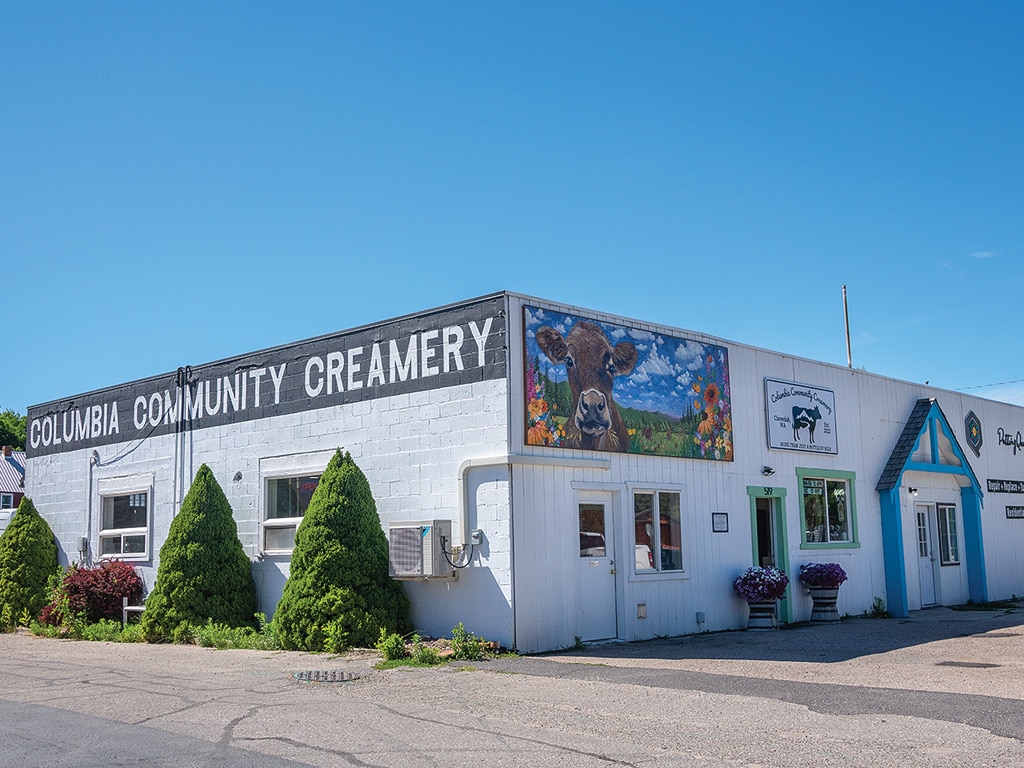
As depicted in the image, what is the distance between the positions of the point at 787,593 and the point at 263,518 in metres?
9.37

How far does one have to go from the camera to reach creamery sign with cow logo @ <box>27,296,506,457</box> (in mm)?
15094

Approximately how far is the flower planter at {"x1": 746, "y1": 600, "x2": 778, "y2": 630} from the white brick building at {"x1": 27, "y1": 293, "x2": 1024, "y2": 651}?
413 mm

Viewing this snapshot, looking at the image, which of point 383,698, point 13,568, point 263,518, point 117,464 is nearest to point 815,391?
point 263,518

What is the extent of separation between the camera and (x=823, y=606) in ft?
62.6

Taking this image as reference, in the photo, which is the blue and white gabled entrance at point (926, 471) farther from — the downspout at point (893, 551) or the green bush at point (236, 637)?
the green bush at point (236, 637)

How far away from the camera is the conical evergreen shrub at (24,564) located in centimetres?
2047

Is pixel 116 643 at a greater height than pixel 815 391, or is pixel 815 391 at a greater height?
pixel 815 391

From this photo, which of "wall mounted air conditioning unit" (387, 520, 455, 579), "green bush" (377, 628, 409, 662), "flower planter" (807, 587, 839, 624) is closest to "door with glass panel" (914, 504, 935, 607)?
"flower planter" (807, 587, 839, 624)

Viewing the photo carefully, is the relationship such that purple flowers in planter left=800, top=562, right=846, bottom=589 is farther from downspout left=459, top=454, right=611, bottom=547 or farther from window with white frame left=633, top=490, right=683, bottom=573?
downspout left=459, top=454, right=611, bottom=547

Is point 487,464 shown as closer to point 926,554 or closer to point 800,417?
point 800,417

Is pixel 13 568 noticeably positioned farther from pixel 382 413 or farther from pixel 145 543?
pixel 382 413

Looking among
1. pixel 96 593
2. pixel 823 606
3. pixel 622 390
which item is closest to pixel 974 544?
pixel 823 606

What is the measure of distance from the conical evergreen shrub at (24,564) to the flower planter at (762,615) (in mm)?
13672

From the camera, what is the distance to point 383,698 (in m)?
10.7
